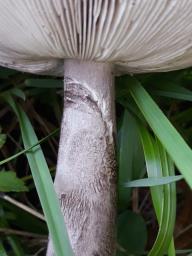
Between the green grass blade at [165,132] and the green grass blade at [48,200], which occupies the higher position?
the green grass blade at [165,132]

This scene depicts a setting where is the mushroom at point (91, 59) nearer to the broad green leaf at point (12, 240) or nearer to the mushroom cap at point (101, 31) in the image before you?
the mushroom cap at point (101, 31)

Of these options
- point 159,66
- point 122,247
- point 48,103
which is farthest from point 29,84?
point 122,247

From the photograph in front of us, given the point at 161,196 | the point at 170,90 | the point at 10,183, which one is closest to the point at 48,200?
the point at 10,183

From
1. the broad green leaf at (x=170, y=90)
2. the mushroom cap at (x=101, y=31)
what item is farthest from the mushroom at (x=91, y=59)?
the broad green leaf at (x=170, y=90)

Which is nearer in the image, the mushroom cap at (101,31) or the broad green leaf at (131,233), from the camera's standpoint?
the mushroom cap at (101,31)

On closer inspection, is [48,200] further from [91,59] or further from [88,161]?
[91,59]

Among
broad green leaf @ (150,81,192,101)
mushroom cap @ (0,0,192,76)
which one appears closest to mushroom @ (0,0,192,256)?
mushroom cap @ (0,0,192,76)
